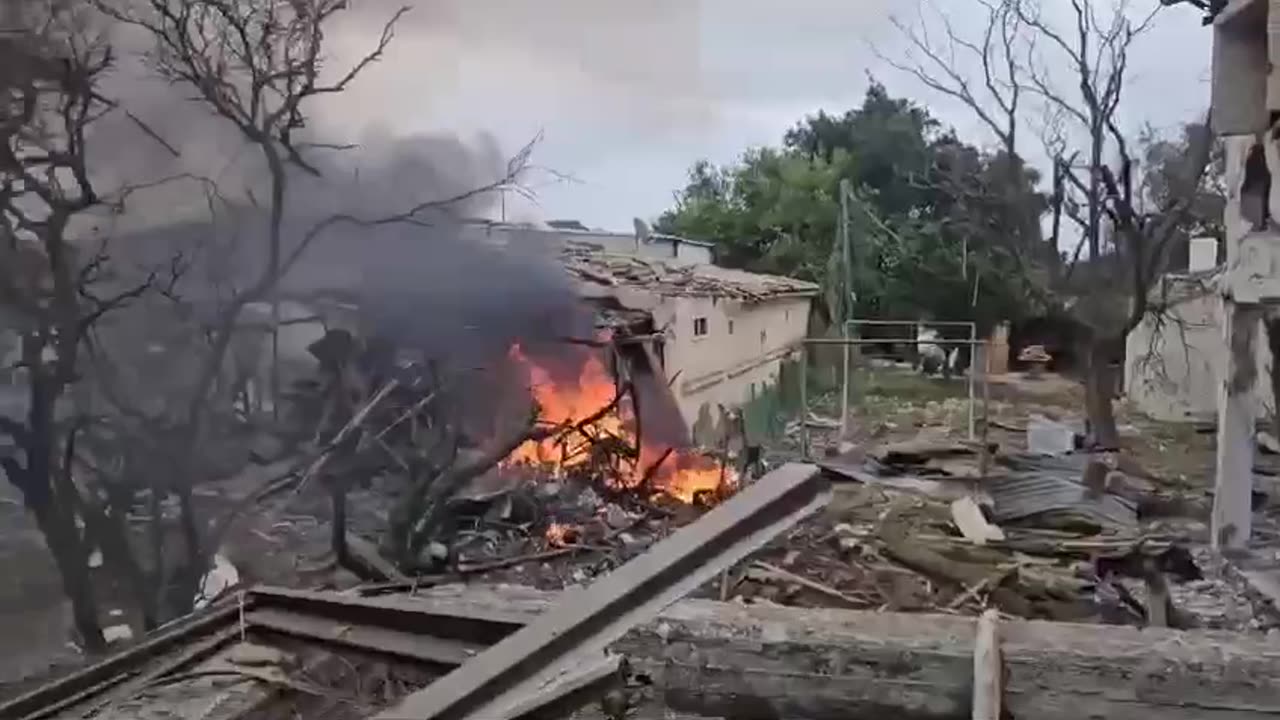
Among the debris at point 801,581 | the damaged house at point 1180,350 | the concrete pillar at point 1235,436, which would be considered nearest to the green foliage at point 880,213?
the damaged house at point 1180,350

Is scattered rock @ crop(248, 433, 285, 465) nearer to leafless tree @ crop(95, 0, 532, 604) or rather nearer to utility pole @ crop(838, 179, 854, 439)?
leafless tree @ crop(95, 0, 532, 604)

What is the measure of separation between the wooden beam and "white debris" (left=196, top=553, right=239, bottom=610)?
253 centimetres

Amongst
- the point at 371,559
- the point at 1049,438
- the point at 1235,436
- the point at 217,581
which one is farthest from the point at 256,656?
the point at 1049,438

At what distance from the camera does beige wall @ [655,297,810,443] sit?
5242mm

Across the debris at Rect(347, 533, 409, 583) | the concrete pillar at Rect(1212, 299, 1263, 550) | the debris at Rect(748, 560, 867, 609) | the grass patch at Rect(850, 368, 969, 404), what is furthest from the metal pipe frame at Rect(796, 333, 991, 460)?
the debris at Rect(748, 560, 867, 609)

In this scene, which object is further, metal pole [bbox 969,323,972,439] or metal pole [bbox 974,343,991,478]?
metal pole [bbox 969,323,972,439]

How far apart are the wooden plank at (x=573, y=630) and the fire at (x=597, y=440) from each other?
2608 millimetres

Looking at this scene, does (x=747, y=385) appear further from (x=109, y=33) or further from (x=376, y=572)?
(x=109, y=33)

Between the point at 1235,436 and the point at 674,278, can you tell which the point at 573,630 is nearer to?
the point at 1235,436

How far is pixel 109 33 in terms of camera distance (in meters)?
3.30

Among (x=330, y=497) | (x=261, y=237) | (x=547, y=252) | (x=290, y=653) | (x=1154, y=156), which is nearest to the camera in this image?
(x=290, y=653)

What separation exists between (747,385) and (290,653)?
3.54 m

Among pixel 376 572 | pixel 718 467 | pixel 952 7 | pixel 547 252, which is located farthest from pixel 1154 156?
pixel 376 572

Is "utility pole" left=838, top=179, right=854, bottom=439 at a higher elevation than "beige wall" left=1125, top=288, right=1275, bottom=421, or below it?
higher
